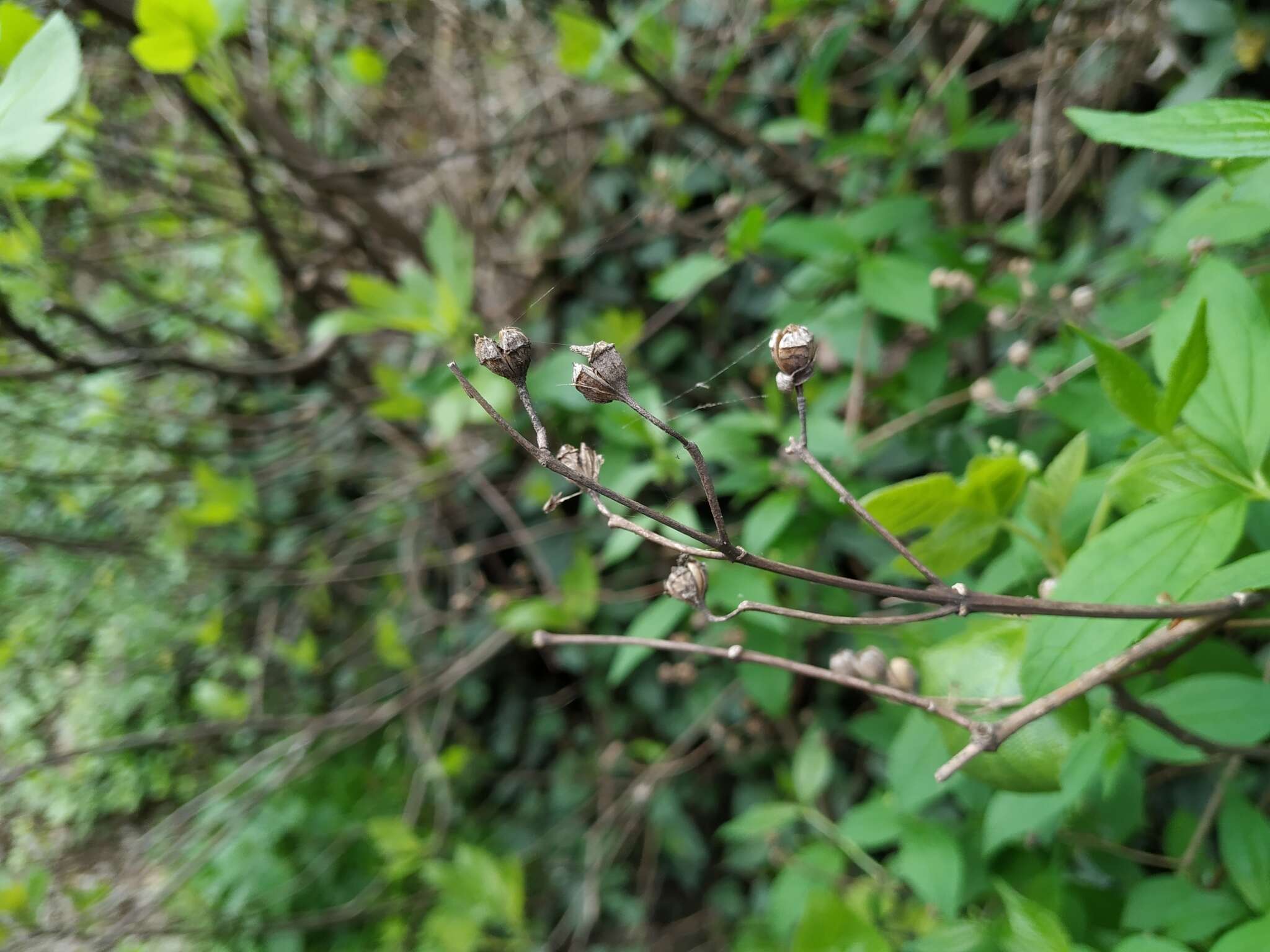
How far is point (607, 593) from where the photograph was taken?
1.54m

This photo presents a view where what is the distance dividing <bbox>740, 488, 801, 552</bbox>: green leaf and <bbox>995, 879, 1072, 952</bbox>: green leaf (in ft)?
1.36

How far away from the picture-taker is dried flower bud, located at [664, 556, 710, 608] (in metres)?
0.39

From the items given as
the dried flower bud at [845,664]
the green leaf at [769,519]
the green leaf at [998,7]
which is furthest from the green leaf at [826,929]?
the green leaf at [998,7]

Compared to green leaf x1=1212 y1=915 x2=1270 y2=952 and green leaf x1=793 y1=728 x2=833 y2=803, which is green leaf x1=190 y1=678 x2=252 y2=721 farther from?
green leaf x1=1212 y1=915 x2=1270 y2=952

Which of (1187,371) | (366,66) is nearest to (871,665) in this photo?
(1187,371)

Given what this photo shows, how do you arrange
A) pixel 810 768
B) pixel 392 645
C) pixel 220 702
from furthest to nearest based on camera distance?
pixel 220 702
pixel 392 645
pixel 810 768

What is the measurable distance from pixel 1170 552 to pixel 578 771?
1777 millimetres

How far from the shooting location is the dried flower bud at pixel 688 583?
0.39 metres

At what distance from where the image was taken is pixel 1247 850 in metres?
0.69

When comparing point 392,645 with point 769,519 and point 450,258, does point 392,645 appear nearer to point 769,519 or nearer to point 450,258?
point 450,258

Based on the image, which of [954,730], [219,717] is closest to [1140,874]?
[954,730]

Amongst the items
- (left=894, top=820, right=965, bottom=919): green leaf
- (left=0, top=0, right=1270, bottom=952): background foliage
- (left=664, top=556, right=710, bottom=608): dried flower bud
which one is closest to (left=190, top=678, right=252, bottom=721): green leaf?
(left=0, top=0, right=1270, bottom=952): background foliage

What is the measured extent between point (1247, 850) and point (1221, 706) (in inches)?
5.6

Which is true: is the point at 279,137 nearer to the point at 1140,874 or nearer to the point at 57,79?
the point at 57,79
